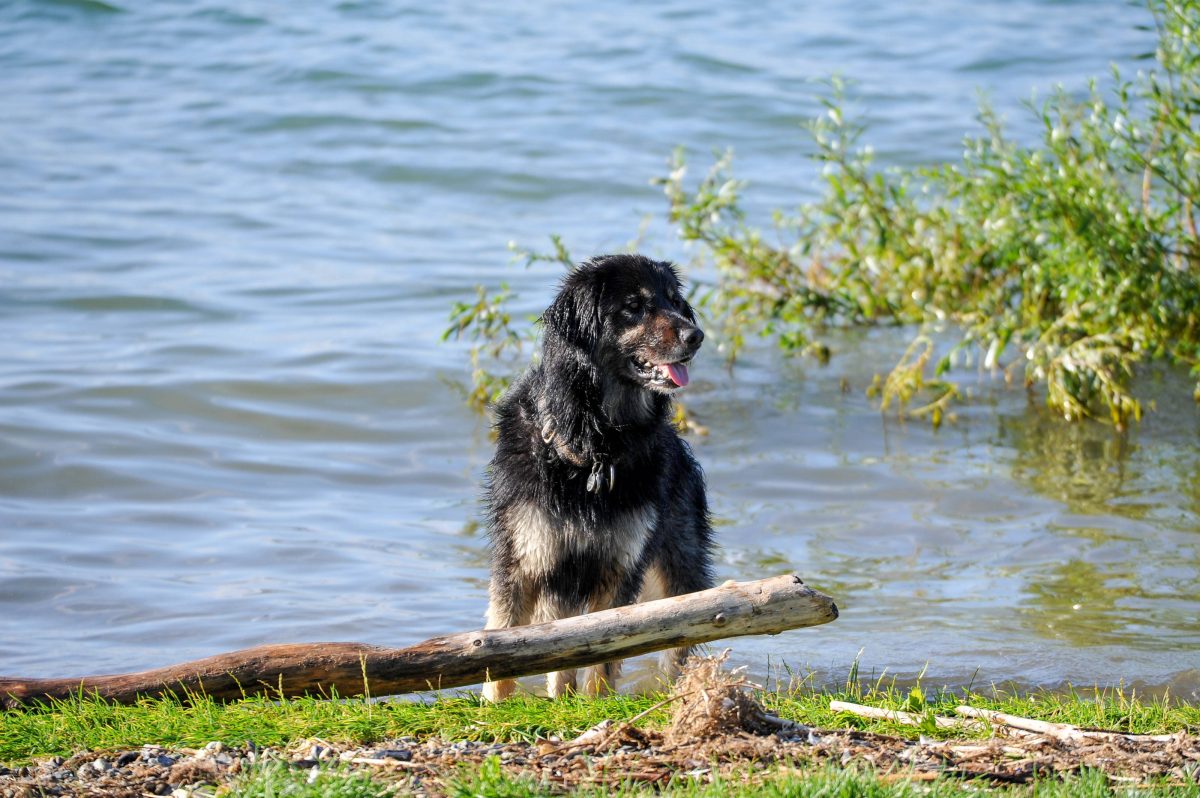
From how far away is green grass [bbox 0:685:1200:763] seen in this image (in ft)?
14.3

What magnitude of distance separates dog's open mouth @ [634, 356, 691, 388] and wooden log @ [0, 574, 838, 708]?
0.95m

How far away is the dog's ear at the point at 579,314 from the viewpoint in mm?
5164

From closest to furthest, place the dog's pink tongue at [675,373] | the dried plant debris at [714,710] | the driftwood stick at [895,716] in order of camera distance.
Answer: the dried plant debris at [714,710], the driftwood stick at [895,716], the dog's pink tongue at [675,373]

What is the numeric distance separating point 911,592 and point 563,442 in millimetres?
3043

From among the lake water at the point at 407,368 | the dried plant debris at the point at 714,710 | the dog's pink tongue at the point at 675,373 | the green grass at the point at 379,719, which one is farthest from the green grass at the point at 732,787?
the lake water at the point at 407,368

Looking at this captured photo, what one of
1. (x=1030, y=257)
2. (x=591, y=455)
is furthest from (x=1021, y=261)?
(x=591, y=455)

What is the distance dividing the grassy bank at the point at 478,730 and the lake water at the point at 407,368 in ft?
4.57

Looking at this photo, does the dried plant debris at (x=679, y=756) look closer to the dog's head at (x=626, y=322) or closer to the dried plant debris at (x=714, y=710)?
the dried plant debris at (x=714, y=710)

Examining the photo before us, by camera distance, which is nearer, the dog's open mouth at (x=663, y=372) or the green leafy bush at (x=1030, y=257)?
the dog's open mouth at (x=663, y=372)

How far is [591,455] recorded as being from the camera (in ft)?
16.9

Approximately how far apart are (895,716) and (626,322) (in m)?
1.73

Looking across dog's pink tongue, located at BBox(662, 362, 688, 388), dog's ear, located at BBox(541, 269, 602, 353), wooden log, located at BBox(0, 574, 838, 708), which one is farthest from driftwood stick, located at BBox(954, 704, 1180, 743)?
dog's ear, located at BBox(541, 269, 602, 353)

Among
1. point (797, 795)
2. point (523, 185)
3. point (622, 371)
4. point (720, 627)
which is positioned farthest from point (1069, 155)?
point (523, 185)

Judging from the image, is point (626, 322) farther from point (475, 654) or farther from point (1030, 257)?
point (1030, 257)
